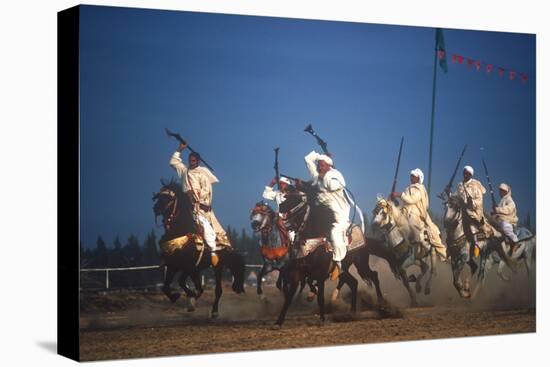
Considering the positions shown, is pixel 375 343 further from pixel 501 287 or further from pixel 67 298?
pixel 67 298

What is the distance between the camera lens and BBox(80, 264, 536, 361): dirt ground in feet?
38.6

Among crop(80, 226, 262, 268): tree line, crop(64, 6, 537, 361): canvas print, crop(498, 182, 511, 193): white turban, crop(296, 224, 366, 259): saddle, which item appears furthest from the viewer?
crop(498, 182, 511, 193): white turban

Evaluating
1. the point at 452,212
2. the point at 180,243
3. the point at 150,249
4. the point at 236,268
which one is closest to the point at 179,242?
the point at 180,243

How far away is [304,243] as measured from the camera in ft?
41.2

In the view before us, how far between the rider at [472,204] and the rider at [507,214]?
0.16 metres

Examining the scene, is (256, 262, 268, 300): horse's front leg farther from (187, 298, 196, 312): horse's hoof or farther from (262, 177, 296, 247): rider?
(187, 298, 196, 312): horse's hoof

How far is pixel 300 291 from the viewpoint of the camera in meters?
12.6

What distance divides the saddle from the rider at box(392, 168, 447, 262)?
524 millimetres

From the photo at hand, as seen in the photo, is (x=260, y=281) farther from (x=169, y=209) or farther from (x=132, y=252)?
(x=132, y=252)

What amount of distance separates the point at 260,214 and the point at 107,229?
4.77 feet

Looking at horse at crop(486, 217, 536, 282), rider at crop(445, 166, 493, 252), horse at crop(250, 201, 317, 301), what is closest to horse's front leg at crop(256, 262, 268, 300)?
horse at crop(250, 201, 317, 301)

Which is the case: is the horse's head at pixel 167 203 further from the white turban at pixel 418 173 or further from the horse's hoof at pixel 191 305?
the white turban at pixel 418 173

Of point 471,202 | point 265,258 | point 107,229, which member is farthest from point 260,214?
point 471,202

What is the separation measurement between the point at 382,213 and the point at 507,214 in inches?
57.9
